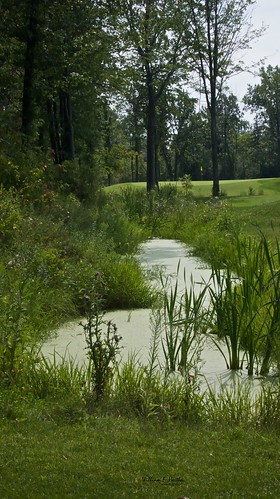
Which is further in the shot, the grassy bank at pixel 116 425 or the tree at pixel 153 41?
the tree at pixel 153 41

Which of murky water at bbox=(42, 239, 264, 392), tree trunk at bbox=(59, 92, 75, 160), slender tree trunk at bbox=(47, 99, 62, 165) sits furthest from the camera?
slender tree trunk at bbox=(47, 99, 62, 165)

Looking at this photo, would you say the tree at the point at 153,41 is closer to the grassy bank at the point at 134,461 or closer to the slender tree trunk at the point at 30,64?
the slender tree trunk at the point at 30,64

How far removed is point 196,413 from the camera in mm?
3283

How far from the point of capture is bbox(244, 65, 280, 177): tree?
203ft

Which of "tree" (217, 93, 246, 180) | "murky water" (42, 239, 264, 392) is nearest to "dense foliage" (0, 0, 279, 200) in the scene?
"murky water" (42, 239, 264, 392)

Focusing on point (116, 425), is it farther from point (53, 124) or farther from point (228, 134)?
point (228, 134)

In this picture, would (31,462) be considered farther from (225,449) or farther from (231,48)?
(231,48)

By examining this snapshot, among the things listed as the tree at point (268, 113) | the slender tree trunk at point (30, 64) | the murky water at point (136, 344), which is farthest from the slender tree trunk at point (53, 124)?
the tree at point (268, 113)

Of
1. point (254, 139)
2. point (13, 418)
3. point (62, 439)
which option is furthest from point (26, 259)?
point (254, 139)

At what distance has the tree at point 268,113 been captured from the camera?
61812mm

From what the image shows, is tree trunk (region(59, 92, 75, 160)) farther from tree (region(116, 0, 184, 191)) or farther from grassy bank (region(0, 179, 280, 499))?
grassy bank (region(0, 179, 280, 499))

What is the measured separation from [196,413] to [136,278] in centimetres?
317

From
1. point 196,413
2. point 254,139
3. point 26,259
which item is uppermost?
point 254,139

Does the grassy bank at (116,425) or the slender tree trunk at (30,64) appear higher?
the slender tree trunk at (30,64)
